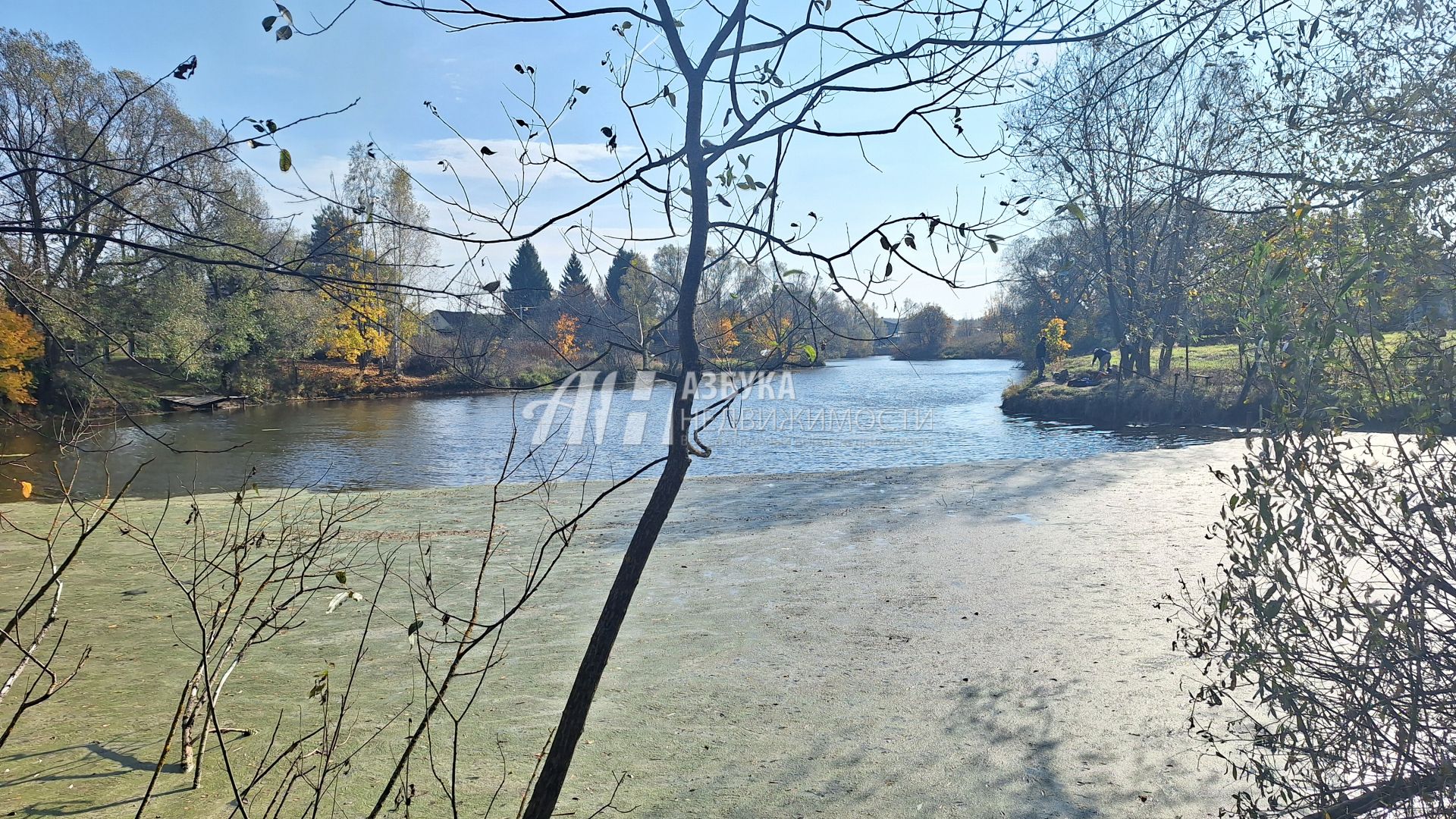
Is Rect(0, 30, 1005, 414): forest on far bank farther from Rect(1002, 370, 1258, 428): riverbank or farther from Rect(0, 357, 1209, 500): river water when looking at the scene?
Rect(1002, 370, 1258, 428): riverbank

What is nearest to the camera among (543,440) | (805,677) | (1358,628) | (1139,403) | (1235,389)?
(1358,628)

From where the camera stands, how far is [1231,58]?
3.58m

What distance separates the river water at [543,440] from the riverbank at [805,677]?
6.91 feet

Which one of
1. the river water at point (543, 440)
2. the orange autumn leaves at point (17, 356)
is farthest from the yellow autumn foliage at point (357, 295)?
the orange autumn leaves at point (17, 356)

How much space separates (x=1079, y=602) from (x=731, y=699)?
2.57 meters

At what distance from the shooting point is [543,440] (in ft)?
48.4

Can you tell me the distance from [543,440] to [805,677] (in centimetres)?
1097

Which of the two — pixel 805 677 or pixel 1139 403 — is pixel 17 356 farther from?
pixel 1139 403

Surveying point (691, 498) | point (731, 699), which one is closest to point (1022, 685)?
point (731, 699)

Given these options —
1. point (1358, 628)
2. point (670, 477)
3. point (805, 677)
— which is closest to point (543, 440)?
point (805, 677)

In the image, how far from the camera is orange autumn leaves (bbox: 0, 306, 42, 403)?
60.7 ft

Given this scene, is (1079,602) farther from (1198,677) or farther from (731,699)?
(731,699)

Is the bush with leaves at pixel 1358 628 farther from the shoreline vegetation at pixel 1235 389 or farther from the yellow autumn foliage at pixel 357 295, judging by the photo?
the yellow autumn foliage at pixel 357 295

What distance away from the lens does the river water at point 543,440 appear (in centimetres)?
1370
